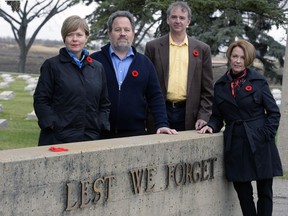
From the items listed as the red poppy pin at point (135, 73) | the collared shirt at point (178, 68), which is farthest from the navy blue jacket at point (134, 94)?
the collared shirt at point (178, 68)

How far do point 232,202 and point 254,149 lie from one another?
1.06 m

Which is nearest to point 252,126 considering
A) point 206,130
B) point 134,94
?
→ point 206,130

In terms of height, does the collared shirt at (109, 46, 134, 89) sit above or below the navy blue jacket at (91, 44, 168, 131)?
above

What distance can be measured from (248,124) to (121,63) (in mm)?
1155

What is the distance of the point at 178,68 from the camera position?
5953mm

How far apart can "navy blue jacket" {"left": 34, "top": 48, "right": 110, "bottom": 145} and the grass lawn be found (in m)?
5.96

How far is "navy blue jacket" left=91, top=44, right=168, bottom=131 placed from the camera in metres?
5.46

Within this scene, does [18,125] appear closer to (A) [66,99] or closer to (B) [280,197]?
(B) [280,197]

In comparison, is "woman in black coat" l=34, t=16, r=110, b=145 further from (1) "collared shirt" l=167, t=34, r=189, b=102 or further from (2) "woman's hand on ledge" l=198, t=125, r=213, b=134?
(2) "woman's hand on ledge" l=198, t=125, r=213, b=134

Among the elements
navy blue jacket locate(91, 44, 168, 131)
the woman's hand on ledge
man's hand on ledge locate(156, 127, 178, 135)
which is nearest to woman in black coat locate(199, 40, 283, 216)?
the woman's hand on ledge

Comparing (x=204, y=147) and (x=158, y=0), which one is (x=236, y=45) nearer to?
(x=204, y=147)

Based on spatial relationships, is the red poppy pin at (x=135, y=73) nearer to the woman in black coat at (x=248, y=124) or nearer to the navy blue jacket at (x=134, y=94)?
the navy blue jacket at (x=134, y=94)

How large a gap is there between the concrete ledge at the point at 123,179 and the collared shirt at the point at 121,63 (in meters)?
0.55

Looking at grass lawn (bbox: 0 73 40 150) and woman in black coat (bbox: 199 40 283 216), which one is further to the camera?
grass lawn (bbox: 0 73 40 150)
